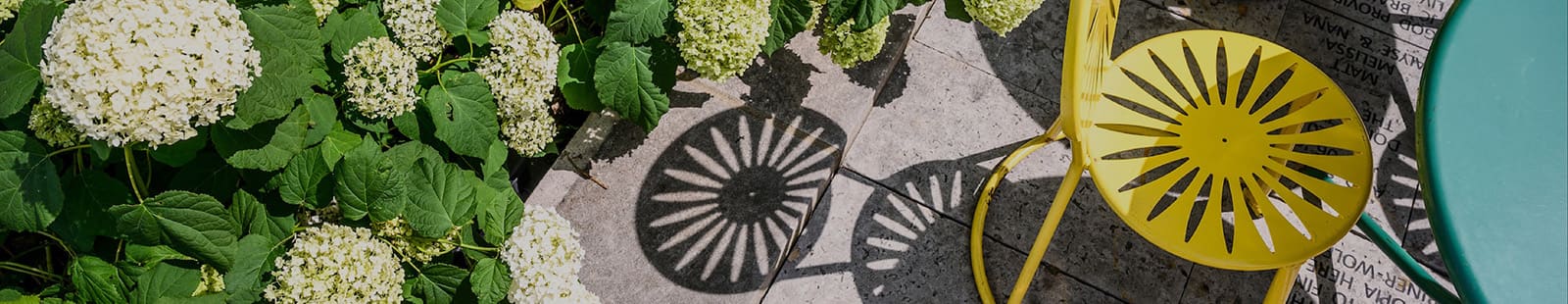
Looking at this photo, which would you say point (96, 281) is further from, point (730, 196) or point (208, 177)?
point (730, 196)

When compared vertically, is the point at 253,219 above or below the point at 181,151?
below

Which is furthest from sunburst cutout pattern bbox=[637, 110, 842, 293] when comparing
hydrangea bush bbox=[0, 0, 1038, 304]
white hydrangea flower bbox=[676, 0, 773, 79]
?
white hydrangea flower bbox=[676, 0, 773, 79]

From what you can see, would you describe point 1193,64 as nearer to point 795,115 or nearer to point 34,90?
point 795,115

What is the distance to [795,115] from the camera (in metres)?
2.61

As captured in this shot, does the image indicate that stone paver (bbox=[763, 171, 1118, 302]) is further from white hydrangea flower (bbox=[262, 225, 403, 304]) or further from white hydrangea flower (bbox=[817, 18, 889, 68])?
white hydrangea flower (bbox=[262, 225, 403, 304])

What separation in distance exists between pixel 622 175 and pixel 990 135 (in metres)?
0.96

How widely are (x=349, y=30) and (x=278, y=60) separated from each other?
0.23m

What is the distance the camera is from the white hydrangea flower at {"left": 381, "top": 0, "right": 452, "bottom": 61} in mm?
1860

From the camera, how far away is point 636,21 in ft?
6.80

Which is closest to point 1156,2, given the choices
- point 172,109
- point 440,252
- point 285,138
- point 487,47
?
point 487,47

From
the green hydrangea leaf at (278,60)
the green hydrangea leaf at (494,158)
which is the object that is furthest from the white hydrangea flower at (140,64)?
the green hydrangea leaf at (494,158)

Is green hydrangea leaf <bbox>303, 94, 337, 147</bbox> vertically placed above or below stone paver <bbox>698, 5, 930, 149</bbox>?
above

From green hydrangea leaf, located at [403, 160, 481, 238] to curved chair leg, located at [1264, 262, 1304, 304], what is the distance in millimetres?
1579

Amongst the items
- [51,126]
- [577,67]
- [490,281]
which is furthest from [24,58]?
[577,67]
